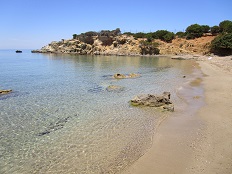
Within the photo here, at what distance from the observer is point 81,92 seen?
23.3 meters

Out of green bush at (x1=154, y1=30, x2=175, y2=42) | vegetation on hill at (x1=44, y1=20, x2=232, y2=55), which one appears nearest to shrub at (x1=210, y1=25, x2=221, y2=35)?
vegetation on hill at (x1=44, y1=20, x2=232, y2=55)

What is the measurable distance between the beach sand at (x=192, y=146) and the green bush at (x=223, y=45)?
210 ft

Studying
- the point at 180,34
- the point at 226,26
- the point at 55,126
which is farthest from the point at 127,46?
the point at 55,126

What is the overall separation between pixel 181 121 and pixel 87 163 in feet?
24.6

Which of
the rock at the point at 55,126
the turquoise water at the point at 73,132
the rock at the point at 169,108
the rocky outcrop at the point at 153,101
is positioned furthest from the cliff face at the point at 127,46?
the rock at the point at 55,126

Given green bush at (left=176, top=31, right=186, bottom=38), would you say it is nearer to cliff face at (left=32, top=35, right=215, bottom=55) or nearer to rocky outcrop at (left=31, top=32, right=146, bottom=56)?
cliff face at (left=32, top=35, right=215, bottom=55)

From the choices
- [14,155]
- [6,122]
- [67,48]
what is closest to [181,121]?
[14,155]

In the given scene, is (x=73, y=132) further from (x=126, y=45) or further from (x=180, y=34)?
(x=180, y=34)

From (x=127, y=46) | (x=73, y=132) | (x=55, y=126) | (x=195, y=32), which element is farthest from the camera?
(x=195, y=32)

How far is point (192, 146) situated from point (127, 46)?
3603 inches

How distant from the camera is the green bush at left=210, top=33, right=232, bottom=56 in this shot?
72000mm

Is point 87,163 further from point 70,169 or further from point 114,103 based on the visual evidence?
point 114,103

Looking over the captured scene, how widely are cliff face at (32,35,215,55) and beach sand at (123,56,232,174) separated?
7912cm

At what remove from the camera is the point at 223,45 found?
73438mm
